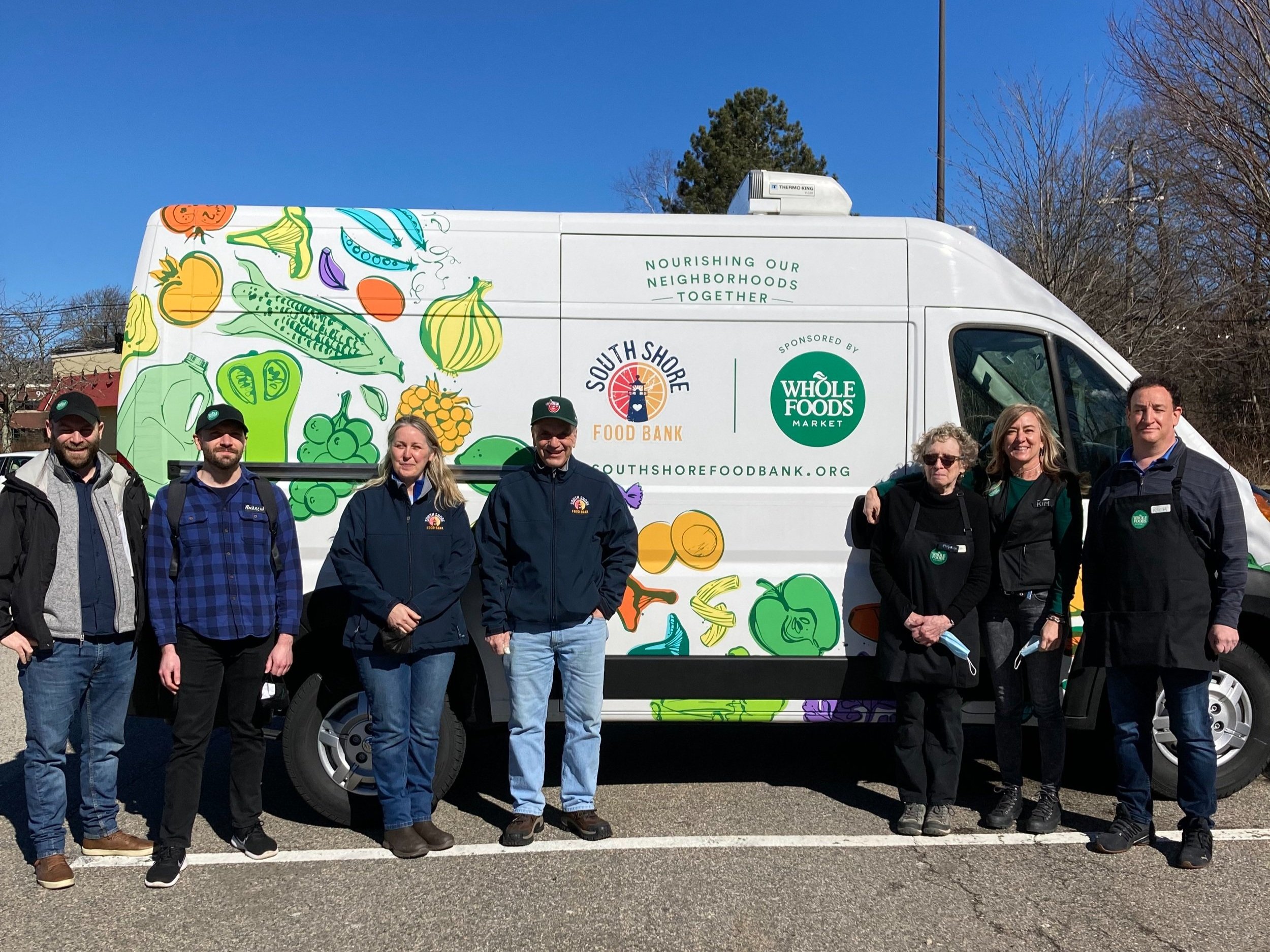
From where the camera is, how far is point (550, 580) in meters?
3.99

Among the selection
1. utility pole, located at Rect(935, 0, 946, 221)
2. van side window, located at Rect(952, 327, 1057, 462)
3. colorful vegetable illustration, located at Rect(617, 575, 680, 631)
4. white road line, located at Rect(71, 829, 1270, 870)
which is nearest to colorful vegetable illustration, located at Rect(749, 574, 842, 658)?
colorful vegetable illustration, located at Rect(617, 575, 680, 631)

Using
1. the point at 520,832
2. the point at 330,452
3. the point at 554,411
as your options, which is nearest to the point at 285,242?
the point at 330,452

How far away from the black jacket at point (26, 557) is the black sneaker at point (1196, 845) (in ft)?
14.6

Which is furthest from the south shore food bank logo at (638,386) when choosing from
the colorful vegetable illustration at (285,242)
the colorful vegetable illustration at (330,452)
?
the colorful vegetable illustration at (285,242)

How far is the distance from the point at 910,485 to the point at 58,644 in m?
3.42

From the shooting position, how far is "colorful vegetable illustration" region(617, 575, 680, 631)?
4.29 metres

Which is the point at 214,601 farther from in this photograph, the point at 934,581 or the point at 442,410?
the point at 934,581

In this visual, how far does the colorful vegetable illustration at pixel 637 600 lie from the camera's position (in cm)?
429

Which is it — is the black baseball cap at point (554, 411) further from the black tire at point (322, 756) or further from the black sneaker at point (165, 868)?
the black sneaker at point (165, 868)

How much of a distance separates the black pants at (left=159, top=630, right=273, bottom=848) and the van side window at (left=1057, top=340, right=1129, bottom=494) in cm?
356

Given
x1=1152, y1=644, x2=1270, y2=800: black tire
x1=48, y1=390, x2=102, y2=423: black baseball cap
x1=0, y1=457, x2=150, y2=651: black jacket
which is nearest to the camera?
x1=0, y1=457, x2=150, y2=651: black jacket

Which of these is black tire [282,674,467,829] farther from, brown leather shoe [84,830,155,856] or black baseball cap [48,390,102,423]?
black baseball cap [48,390,102,423]

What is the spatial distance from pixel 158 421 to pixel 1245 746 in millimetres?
4983

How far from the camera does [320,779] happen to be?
427 centimetres
